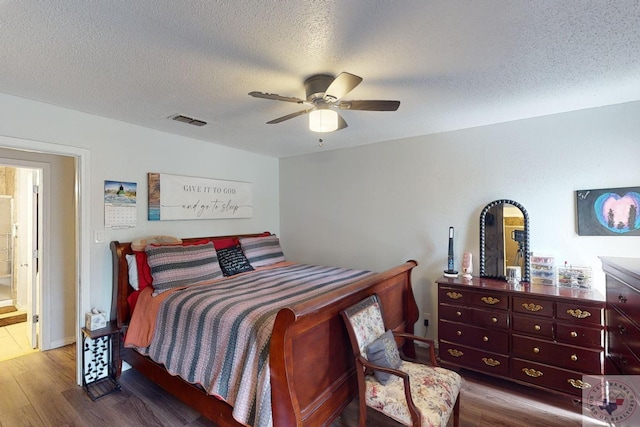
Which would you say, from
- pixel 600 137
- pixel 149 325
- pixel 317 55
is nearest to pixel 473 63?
pixel 317 55

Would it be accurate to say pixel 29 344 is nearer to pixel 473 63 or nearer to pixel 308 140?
pixel 308 140

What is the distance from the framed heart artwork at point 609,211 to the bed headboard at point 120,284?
159 inches

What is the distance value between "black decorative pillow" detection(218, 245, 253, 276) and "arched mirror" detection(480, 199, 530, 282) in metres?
2.48

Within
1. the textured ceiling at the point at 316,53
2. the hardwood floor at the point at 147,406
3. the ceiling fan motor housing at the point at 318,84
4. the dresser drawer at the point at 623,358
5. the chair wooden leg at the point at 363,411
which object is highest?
the textured ceiling at the point at 316,53

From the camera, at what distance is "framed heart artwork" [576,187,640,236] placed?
7.81ft

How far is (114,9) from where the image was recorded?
52.9 inches

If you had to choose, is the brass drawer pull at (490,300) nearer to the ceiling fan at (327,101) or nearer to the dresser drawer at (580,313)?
the dresser drawer at (580,313)

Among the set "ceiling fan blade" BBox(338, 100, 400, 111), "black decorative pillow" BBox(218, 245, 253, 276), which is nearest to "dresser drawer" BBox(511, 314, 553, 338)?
"ceiling fan blade" BBox(338, 100, 400, 111)

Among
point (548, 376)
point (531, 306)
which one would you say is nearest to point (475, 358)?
point (548, 376)

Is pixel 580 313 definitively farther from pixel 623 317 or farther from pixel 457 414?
pixel 457 414

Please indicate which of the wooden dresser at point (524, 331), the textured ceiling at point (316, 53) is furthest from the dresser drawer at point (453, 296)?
the textured ceiling at point (316, 53)

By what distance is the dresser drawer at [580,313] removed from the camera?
2.17 m

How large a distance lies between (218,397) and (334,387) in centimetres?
71

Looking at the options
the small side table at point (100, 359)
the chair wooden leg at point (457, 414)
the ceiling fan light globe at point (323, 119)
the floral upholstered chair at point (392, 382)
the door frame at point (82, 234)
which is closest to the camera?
the floral upholstered chair at point (392, 382)
